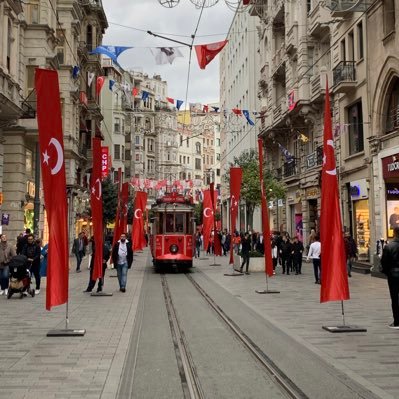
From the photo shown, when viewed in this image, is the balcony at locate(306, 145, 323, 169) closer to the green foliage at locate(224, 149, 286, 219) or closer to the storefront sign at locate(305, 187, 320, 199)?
the storefront sign at locate(305, 187, 320, 199)

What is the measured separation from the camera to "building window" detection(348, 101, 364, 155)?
2548cm

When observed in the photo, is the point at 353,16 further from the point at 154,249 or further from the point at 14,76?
the point at 14,76

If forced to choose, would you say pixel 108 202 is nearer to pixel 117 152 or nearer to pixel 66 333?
pixel 117 152

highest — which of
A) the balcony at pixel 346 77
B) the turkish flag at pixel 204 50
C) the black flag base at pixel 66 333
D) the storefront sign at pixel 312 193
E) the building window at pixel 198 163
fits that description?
the building window at pixel 198 163

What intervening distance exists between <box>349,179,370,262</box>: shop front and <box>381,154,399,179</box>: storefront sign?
2.24 metres

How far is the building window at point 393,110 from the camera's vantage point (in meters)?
21.5

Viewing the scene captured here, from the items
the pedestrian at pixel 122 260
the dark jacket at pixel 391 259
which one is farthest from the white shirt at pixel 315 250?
the dark jacket at pixel 391 259

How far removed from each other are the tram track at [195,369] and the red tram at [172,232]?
12.5 m

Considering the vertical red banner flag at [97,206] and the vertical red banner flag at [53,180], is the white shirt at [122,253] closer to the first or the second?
the vertical red banner flag at [97,206]

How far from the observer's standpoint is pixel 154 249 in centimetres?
2572

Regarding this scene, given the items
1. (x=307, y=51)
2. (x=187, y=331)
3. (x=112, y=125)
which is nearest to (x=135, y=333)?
(x=187, y=331)

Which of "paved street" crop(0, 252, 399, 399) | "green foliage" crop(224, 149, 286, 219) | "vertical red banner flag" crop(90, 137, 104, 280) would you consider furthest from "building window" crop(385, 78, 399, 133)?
"green foliage" crop(224, 149, 286, 219)

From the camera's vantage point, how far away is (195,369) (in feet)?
24.2

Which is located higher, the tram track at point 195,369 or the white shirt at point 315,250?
the white shirt at point 315,250
